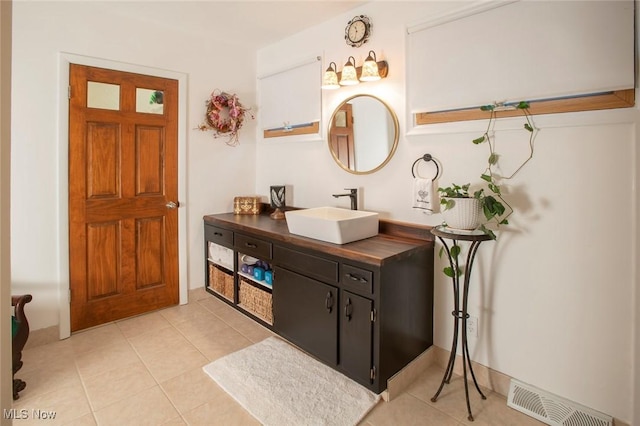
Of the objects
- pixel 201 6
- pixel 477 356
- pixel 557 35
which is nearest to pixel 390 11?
pixel 557 35

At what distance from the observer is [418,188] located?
2.23 metres

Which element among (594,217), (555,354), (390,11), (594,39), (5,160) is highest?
(390,11)

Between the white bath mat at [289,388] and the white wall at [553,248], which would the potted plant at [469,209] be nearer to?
the white wall at [553,248]

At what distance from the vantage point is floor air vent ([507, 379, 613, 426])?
1.70 metres

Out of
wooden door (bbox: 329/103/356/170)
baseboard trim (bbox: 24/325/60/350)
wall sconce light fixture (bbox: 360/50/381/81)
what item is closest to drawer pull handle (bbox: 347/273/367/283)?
wooden door (bbox: 329/103/356/170)

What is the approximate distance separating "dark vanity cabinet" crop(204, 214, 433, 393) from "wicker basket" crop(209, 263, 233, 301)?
576 millimetres

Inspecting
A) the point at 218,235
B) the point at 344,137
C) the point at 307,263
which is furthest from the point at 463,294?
the point at 218,235

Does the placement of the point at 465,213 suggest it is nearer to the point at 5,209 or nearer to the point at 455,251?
the point at 455,251

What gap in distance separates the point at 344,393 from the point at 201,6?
2924mm

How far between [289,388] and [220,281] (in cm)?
145

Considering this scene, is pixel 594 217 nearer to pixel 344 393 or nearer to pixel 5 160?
pixel 344 393

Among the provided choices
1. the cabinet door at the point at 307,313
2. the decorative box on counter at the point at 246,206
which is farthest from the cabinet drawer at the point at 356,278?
the decorative box on counter at the point at 246,206

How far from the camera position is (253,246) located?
273 centimetres

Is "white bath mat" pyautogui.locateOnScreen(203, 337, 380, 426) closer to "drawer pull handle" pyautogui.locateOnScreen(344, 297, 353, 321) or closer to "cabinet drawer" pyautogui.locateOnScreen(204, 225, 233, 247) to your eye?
"drawer pull handle" pyautogui.locateOnScreen(344, 297, 353, 321)
